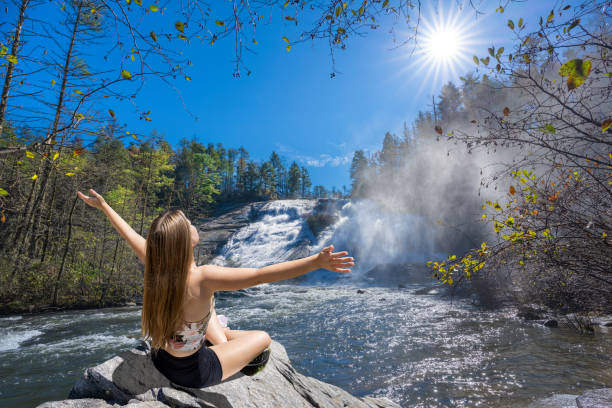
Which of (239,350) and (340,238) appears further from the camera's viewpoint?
(340,238)

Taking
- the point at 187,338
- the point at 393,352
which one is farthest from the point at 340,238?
the point at 187,338

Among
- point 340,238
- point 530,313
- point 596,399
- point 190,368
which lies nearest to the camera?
point 190,368

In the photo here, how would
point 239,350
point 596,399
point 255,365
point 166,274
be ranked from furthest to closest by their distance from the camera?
point 596,399 < point 255,365 < point 239,350 < point 166,274

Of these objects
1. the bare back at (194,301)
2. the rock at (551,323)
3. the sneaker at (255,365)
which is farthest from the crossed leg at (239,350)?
the rock at (551,323)

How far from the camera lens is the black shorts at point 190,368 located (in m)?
2.03

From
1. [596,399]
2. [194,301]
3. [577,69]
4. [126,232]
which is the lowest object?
[596,399]

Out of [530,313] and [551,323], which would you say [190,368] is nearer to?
[551,323]

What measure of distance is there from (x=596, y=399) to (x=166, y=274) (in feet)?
17.3

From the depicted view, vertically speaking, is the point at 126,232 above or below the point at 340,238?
below

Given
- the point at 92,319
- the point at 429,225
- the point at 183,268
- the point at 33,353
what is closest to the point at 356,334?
the point at 183,268

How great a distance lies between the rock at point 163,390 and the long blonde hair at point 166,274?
568 mm

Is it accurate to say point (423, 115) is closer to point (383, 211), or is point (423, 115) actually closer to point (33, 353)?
point (383, 211)

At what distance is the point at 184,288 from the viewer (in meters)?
1.92

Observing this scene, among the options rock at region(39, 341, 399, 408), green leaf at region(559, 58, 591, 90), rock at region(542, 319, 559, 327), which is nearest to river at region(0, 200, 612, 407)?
rock at region(542, 319, 559, 327)
